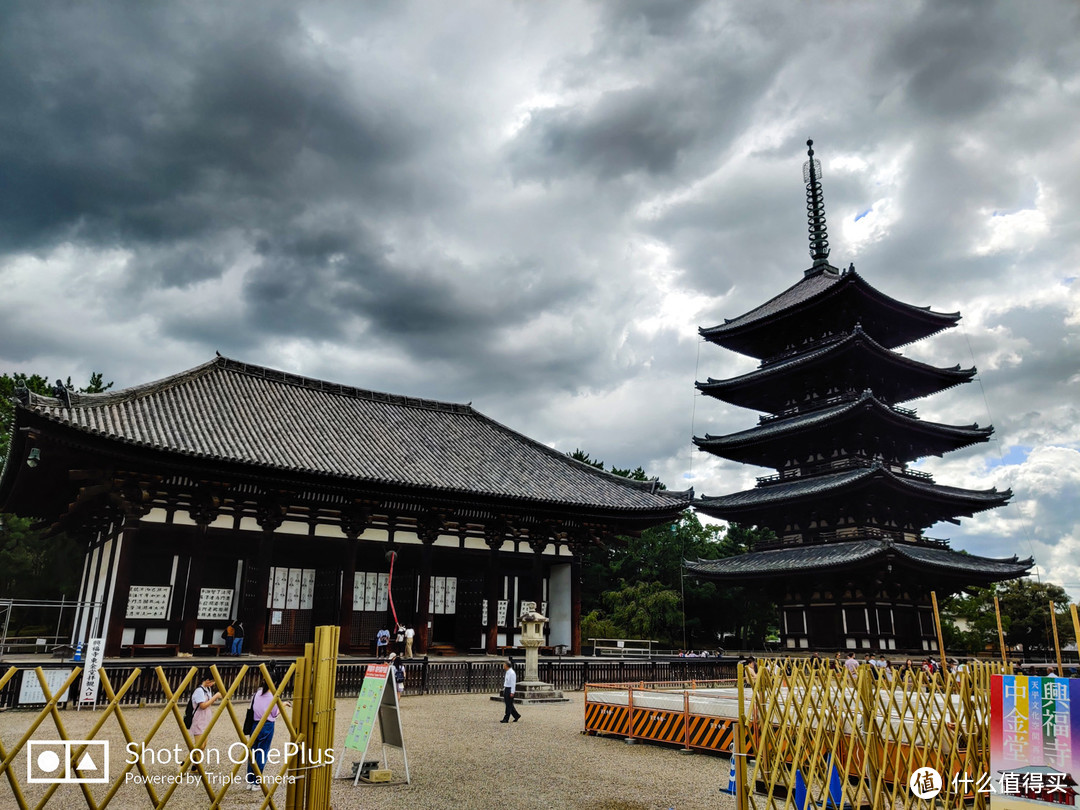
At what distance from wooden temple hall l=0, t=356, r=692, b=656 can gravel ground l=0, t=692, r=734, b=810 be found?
604cm

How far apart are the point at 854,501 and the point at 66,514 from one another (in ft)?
98.5

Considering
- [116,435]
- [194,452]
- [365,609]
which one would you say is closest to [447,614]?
[365,609]

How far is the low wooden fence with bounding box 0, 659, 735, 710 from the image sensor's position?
1493 centimetres

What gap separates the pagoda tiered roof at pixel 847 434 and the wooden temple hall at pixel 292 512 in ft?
30.1

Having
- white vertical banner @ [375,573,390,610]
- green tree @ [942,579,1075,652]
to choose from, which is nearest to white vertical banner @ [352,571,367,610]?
white vertical banner @ [375,573,390,610]

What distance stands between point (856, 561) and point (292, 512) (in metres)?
20.6

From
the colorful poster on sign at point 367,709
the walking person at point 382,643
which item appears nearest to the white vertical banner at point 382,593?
the walking person at point 382,643

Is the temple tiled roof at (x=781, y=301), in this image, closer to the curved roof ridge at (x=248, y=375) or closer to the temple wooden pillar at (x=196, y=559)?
the curved roof ridge at (x=248, y=375)

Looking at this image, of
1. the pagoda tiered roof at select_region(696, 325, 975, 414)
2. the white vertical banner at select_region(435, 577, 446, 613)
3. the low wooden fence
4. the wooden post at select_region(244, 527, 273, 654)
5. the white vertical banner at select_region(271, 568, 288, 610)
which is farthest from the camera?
the pagoda tiered roof at select_region(696, 325, 975, 414)

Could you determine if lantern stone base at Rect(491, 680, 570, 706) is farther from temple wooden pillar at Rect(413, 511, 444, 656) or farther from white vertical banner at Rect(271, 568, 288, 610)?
white vertical banner at Rect(271, 568, 288, 610)

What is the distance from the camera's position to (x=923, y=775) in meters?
7.91

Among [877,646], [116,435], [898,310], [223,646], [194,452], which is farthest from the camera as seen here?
[898,310]

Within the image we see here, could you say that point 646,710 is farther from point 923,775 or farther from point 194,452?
point 194,452

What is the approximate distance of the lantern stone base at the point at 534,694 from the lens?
693 inches
